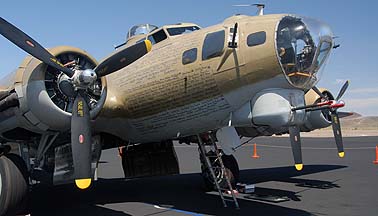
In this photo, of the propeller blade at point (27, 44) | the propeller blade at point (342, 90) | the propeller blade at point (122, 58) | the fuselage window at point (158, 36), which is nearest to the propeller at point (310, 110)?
the propeller blade at point (342, 90)

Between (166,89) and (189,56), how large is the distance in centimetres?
85

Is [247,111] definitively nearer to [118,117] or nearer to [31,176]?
[118,117]

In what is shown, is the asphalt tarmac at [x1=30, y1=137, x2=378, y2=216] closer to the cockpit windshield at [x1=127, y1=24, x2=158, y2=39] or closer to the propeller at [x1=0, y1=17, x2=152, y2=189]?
the propeller at [x1=0, y1=17, x2=152, y2=189]

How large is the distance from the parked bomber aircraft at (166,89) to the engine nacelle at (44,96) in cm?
2

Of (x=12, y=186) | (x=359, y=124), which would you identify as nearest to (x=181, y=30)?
(x=12, y=186)

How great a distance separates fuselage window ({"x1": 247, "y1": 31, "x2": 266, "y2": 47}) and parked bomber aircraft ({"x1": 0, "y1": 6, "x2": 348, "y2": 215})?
0.02 metres

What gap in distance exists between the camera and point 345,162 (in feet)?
68.3

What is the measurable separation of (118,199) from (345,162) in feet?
42.8

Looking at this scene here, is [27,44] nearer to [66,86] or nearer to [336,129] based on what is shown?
[66,86]

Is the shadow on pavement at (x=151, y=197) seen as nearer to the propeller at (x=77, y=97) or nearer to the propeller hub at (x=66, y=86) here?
the propeller at (x=77, y=97)

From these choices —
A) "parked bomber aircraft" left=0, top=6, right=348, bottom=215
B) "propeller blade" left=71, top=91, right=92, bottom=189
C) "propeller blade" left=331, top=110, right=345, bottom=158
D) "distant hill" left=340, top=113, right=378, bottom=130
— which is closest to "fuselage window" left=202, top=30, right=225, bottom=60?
"parked bomber aircraft" left=0, top=6, right=348, bottom=215

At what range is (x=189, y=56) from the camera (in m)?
8.77

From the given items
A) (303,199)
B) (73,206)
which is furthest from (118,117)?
(303,199)

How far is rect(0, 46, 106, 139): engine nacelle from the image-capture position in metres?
8.19
